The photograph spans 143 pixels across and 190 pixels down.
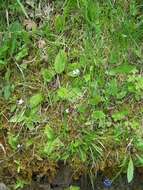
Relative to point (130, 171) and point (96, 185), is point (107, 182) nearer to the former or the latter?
point (96, 185)

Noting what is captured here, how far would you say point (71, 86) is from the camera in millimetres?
2781

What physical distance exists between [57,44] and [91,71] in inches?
9.5

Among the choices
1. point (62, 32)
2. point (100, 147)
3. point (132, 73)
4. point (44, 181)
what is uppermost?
point (62, 32)

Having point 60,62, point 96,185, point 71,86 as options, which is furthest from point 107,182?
point 60,62

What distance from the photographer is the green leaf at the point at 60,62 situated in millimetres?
2787

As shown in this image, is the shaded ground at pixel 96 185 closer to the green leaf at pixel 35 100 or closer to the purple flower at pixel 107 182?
the purple flower at pixel 107 182

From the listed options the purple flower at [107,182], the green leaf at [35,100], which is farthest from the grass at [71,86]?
the purple flower at [107,182]

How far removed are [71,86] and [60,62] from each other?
0.14 m

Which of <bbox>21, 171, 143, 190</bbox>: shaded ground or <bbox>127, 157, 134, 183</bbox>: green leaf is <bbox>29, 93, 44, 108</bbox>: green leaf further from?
<bbox>127, 157, 134, 183</bbox>: green leaf

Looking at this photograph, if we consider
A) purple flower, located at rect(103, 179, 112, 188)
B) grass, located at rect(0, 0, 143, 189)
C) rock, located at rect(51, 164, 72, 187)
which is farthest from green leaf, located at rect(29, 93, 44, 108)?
purple flower, located at rect(103, 179, 112, 188)

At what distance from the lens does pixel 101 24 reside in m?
2.89

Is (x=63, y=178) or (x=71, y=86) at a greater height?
(x=71, y=86)

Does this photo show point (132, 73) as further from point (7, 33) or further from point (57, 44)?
point (7, 33)

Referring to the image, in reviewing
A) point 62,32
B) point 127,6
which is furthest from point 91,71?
point 127,6
